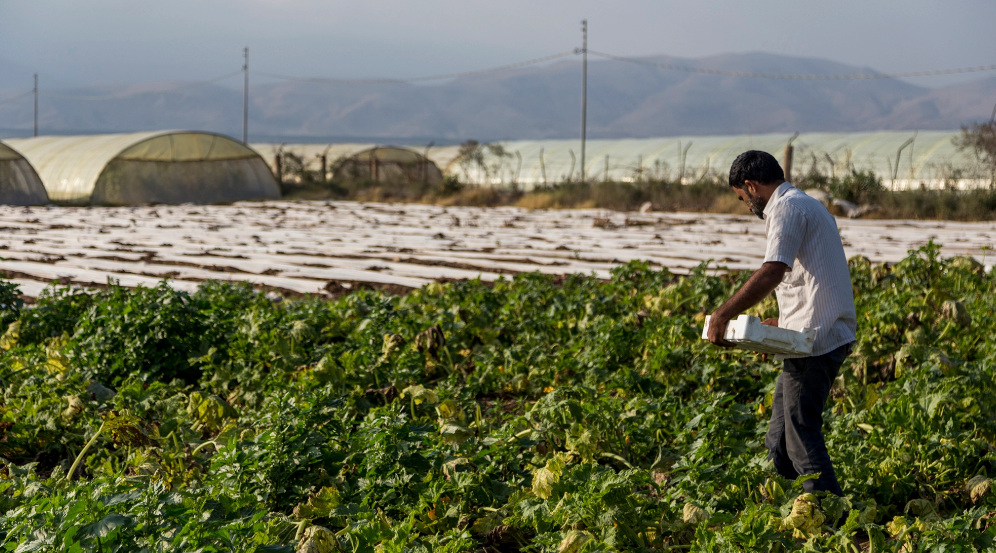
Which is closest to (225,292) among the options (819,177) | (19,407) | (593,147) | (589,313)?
(19,407)

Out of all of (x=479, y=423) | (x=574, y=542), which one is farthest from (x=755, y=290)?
(x=479, y=423)

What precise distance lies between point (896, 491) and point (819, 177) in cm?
1930

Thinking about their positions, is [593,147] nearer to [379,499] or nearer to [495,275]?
[495,275]

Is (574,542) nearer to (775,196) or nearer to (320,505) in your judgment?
(320,505)

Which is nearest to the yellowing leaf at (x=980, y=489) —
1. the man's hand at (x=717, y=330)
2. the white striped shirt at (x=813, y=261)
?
the white striped shirt at (x=813, y=261)

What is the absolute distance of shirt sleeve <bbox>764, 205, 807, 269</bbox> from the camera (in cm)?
307

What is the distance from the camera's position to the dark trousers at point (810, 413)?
322 centimetres

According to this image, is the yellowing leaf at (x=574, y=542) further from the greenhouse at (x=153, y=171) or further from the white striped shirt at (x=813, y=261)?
the greenhouse at (x=153, y=171)

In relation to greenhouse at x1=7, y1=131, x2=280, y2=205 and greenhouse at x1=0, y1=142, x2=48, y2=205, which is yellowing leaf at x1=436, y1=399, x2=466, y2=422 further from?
greenhouse at x1=0, y1=142, x2=48, y2=205

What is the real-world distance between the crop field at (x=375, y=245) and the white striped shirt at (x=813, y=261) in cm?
558

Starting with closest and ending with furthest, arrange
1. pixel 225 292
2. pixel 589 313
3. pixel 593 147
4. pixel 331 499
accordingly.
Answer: pixel 331 499 → pixel 589 313 → pixel 225 292 → pixel 593 147

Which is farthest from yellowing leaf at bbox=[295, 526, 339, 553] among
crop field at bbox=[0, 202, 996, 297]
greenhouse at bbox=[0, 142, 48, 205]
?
greenhouse at bbox=[0, 142, 48, 205]

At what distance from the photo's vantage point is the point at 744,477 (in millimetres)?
3148

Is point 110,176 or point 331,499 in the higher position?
point 110,176
